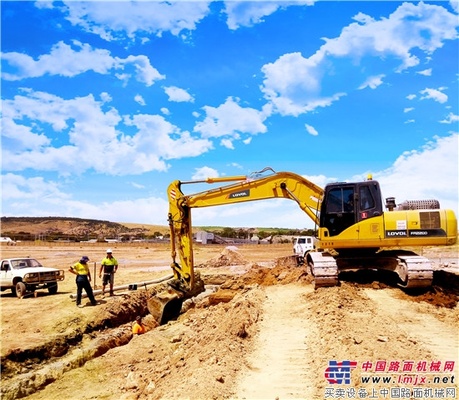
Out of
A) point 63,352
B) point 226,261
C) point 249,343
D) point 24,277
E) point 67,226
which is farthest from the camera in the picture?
point 67,226

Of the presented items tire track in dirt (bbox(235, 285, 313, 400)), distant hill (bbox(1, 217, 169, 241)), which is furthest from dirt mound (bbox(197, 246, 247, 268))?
distant hill (bbox(1, 217, 169, 241))

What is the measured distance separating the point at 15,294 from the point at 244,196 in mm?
12235

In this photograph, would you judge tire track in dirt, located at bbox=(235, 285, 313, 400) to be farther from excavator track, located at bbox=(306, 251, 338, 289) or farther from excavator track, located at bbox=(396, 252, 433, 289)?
excavator track, located at bbox=(396, 252, 433, 289)

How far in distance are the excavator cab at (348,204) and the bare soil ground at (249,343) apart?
1.93 m

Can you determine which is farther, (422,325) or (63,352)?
(63,352)

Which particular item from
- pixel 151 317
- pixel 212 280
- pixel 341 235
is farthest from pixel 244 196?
pixel 212 280

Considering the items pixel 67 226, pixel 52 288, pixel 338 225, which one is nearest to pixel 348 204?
pixel 338 225

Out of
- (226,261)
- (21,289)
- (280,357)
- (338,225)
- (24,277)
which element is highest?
(338,225)

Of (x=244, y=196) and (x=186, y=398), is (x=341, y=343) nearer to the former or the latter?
(x=186, y=398)

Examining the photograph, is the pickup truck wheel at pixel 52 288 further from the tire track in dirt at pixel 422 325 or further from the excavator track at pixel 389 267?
the tire track in dirt at pixel 422 325

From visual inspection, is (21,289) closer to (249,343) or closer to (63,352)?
(63,352)

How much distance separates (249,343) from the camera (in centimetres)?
878

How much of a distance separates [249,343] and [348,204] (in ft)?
19.8

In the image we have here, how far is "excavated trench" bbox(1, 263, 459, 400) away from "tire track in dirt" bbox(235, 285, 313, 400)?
3.52m
